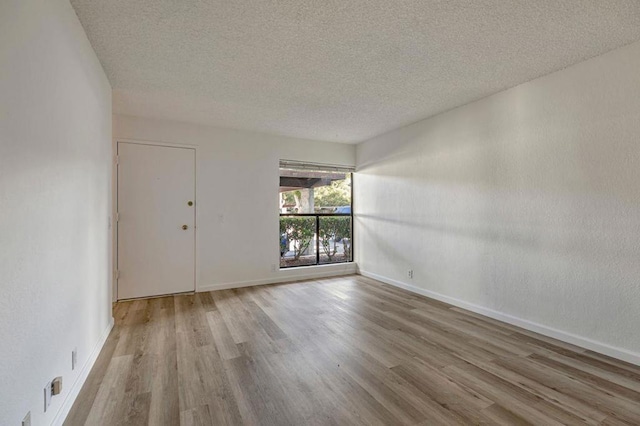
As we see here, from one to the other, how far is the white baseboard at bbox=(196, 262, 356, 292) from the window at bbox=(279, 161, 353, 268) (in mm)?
225

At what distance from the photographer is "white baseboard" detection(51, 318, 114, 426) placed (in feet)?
5.27

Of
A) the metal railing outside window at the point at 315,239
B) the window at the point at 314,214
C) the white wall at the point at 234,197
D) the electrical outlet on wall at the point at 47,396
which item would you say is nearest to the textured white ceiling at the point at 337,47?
the white wall at the point at 234,197

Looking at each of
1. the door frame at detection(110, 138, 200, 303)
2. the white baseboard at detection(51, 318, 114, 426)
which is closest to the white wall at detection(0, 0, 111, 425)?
the white baseboard at detection(51, 318, 114, 426)

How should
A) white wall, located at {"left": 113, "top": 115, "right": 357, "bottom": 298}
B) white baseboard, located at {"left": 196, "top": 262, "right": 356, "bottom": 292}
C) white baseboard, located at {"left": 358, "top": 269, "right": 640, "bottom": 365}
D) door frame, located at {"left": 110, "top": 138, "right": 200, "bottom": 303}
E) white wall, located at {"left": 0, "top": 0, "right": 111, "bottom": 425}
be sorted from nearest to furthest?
white wall, located at {"left": 0, "top": 0, "right": 111, "bottom": 425} → white baseboard, located at {"left": 358, "top": 269, "right": 640, "bottom": 365} → door frame, located at {"left": 110, "top": 138, "right": 200, "bottom": 303} → white wall, located at {"left": 113, "top": 115, "right": 357, "bottom": 298} → white baseboard, located at {"left": 196, "top": 262, "right": 356, "bottom": 292}

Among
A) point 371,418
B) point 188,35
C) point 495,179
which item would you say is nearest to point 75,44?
point 188,35

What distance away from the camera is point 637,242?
2.28 meters

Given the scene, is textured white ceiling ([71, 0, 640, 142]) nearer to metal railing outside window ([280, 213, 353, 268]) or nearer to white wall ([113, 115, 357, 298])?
white wall ([113, 115, 357, 298])

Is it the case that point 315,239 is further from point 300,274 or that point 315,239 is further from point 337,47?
point 337,47

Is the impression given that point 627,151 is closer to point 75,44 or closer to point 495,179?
point 495,179

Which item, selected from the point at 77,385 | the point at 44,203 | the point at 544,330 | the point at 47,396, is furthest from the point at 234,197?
the point at 544,330

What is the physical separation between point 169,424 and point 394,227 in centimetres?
378

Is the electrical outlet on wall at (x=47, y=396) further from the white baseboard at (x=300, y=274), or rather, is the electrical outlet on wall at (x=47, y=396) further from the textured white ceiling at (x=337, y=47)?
the white baseboard at (x=300, y=274)

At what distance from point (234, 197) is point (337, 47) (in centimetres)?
291

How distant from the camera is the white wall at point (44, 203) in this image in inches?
44.6
